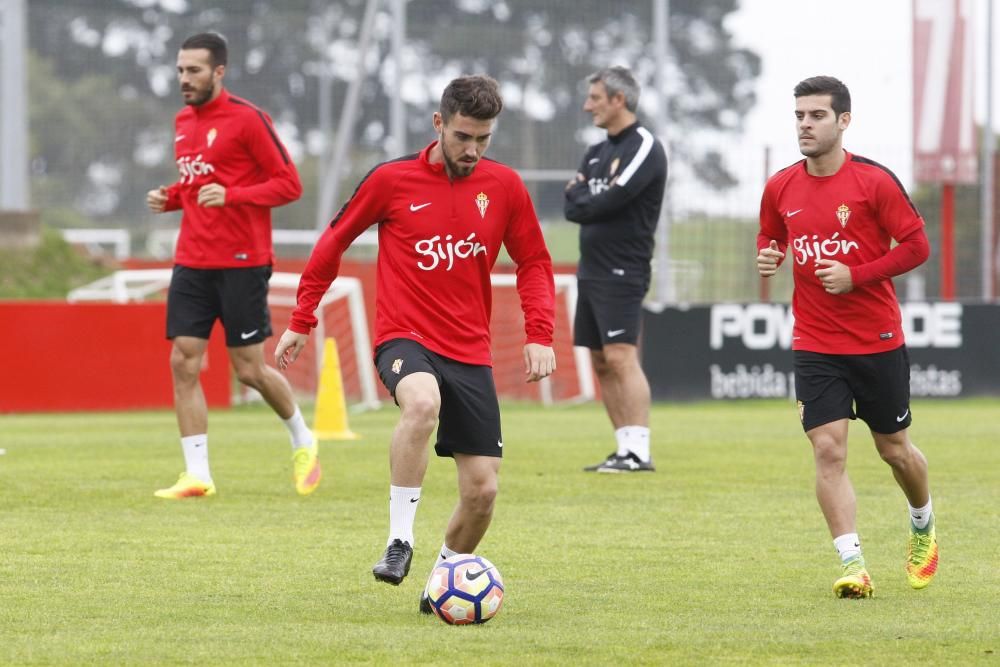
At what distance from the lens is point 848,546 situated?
6715 mm

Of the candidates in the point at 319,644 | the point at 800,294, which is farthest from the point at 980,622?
the point at 319,644

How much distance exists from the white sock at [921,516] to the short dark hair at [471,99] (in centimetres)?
236

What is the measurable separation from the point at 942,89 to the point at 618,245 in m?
9.96

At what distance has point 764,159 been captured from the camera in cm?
1972

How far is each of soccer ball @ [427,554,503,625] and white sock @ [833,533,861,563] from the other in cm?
141

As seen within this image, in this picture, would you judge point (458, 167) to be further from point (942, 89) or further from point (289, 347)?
point (942, 89)

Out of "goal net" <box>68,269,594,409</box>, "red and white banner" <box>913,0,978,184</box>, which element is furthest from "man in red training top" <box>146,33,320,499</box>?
"red and white banner" <box>913,0,978,184</box>

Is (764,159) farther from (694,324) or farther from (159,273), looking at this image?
(159,273)

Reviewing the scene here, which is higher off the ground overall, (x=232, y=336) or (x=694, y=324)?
(x=232, y=336)

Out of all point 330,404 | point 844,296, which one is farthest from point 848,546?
point 330,404

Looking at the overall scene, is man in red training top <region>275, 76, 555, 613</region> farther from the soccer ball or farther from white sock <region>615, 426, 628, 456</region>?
white sock <region>615, 426, 628, 456</region>

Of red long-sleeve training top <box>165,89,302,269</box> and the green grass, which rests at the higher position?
red long-sleeve training top <box>165,89,302,269</box>

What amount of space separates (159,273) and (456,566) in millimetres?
13586

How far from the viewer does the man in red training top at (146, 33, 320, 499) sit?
9.74 m
